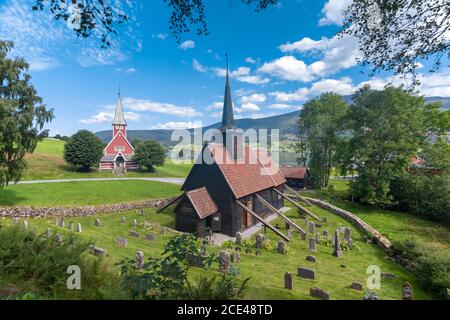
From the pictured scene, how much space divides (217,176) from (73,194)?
64.7 feet

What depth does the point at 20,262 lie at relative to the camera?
6082 mm

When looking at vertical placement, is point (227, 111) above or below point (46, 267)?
above

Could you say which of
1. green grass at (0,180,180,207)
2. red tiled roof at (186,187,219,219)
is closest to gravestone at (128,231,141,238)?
red tiled roof at (186,187,219,219)

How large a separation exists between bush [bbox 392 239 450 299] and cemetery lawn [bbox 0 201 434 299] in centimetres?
58

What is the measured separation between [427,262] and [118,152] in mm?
52803

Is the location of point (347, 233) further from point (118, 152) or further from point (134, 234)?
point (118, 152)

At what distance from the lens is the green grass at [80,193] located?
23.7m

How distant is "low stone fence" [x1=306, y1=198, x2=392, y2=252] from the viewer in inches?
691

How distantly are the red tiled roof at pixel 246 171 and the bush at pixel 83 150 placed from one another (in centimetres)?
3357

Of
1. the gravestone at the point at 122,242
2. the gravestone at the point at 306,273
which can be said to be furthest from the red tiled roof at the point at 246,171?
the gravestone at the point at 122,242

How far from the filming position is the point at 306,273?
11.9 meters

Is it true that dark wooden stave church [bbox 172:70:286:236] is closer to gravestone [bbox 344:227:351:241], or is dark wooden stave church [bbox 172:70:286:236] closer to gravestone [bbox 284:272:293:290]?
gravestone [bbox 344:227:351:241]

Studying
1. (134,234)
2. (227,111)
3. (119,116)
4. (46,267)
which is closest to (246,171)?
(227,111)
